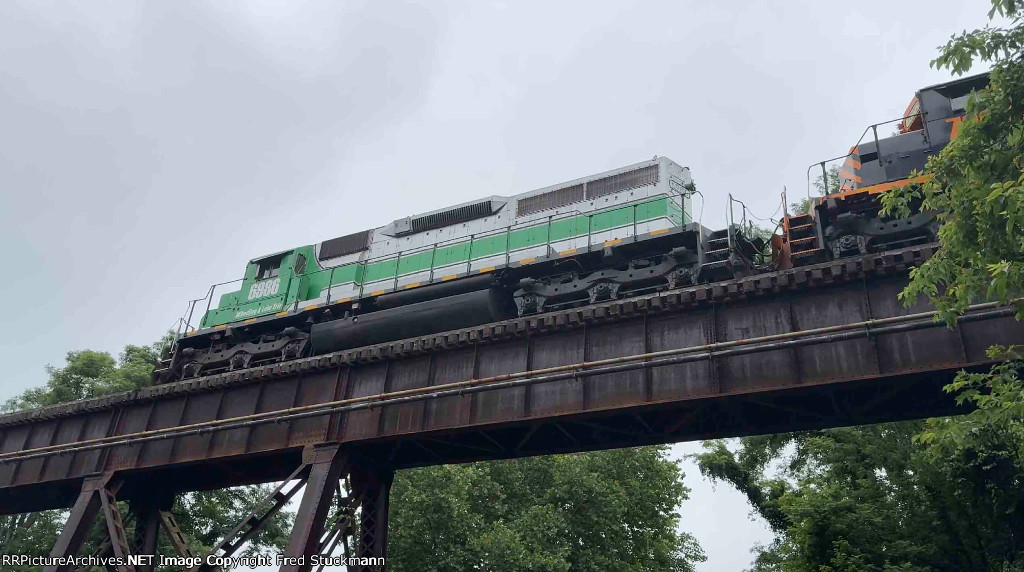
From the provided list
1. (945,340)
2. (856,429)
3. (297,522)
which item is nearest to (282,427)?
(297,522)

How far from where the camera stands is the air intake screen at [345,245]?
80.9 feet

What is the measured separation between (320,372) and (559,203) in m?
7.81

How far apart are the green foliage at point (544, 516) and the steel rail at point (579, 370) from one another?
925 centimetres

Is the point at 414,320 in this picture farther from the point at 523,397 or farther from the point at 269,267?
the point at 269,267

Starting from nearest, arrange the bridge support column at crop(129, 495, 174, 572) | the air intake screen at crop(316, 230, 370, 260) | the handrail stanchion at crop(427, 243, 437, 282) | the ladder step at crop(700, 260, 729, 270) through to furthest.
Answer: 1. the ladder step at crop(700, 260, 729, 270)
2. the bridge support column at crop(129, 495, 174, 572)
3. the handrail stanchion at crop(427, 243, 437, 282)
4. the air intake screen at crop(316, 230, 370, 260)

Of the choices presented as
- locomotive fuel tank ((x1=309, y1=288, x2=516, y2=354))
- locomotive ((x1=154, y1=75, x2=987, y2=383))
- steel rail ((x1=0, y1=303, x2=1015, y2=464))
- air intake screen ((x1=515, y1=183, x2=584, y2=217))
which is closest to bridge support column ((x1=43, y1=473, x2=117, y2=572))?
steel rail ((x1=0, y1=303, x2=1015, y2=464))

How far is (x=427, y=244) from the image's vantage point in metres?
23.0

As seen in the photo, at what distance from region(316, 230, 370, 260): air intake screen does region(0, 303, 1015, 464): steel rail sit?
26.2 ft

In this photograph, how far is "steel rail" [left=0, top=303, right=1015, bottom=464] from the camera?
12.1 m

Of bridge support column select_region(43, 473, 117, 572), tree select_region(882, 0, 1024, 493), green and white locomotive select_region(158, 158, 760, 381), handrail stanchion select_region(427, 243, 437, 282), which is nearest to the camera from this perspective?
tree select_region(882, 0, 1024, 493)

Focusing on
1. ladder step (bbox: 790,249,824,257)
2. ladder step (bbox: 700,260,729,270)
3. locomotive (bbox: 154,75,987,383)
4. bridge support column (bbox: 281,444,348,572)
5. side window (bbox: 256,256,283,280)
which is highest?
side window (bbox: 256,256,283,280)

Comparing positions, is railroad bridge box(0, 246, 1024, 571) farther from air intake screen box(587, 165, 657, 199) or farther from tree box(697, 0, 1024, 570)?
air intake screen box(587, 165, 657, 199)

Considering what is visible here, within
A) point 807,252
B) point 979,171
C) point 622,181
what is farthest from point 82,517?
point 979,171

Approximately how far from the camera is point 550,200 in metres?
21.2
